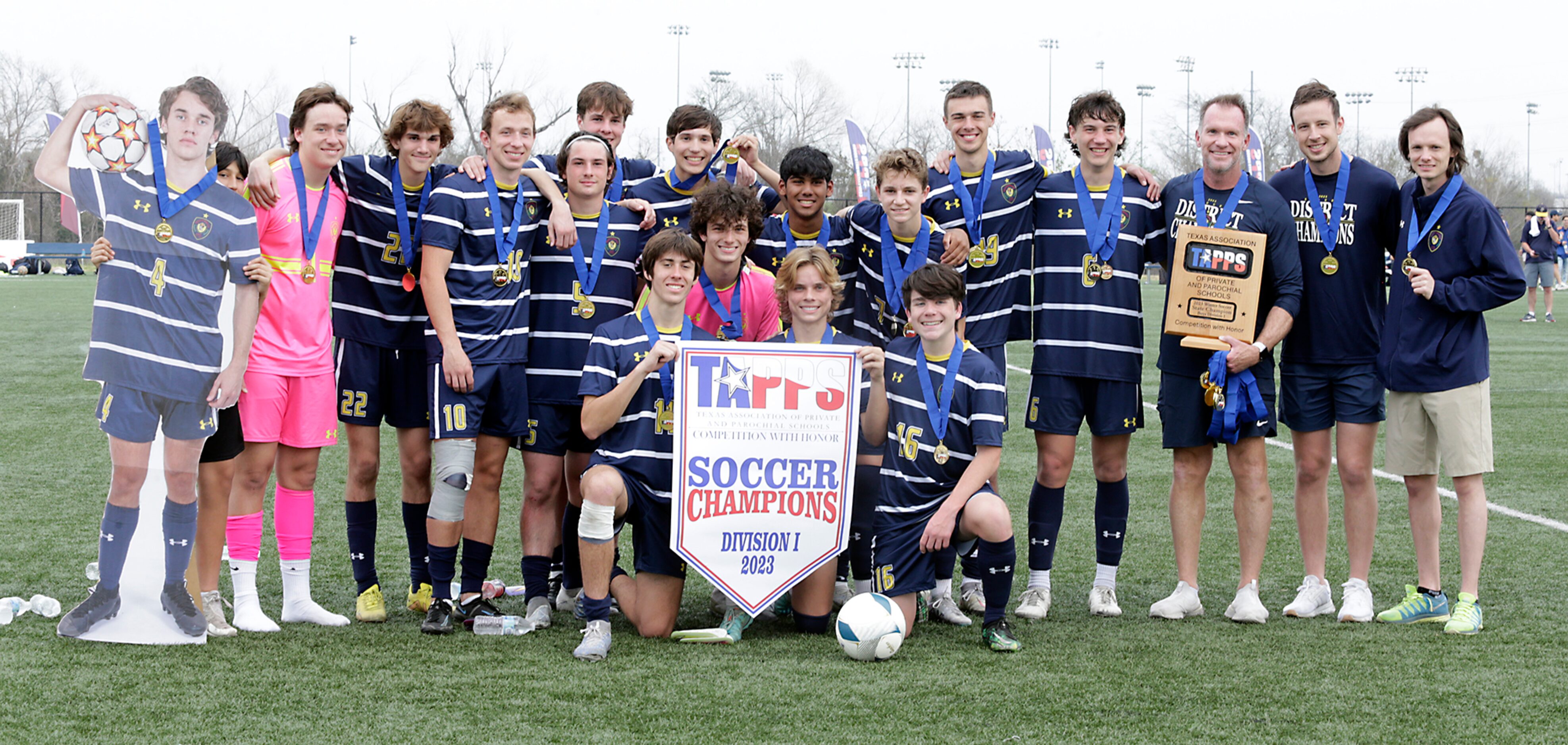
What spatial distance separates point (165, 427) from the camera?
4.34m

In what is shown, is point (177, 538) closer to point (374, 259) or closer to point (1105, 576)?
point (374, 259)

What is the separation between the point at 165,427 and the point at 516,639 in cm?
136

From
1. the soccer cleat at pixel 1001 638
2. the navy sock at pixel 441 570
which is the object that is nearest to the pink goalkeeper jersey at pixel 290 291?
the navy sock at pixel 441 570

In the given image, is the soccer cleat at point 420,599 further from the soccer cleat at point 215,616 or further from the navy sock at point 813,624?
the navy sock at point 813,624

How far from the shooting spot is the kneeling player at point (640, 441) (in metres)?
4.41

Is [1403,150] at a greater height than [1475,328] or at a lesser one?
greater

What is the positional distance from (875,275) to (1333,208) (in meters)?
1.75

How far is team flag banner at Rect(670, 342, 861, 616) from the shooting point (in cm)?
456

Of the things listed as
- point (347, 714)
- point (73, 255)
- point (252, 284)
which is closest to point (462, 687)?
point (347, 714)

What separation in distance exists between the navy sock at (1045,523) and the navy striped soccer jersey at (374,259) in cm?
251

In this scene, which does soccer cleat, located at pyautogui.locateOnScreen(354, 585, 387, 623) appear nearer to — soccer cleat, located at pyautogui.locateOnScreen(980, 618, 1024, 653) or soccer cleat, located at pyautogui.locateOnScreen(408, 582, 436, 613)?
soccer cleat, located at pyautogui.locateOnScreen(408, 582, 436, 613)

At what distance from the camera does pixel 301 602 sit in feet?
15.6

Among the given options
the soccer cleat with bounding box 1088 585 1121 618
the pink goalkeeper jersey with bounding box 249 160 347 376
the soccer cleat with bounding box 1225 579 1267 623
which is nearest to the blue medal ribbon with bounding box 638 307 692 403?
the pink goalkeeper jersey with bounding box 249 160 347 376

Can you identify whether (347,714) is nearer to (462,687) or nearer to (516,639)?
(462,687)
